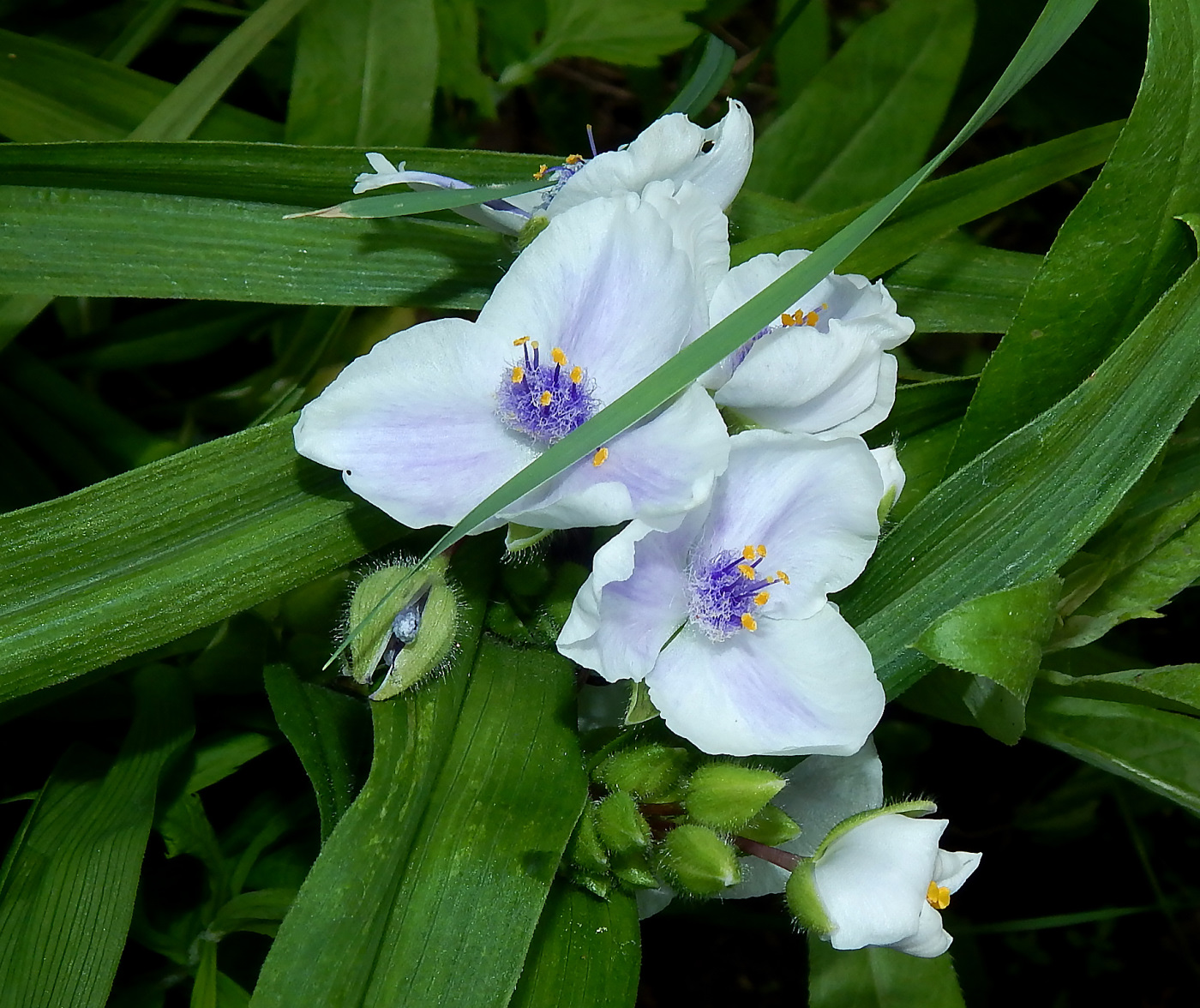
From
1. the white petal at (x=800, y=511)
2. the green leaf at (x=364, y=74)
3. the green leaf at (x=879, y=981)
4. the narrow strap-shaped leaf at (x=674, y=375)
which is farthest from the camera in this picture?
the green leaf at (x=364, y=74)

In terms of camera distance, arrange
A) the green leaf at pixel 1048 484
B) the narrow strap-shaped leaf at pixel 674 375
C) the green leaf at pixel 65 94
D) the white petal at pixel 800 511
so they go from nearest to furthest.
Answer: the narrow strap-shaped leaf at pixel 674 375 → the white petal at pixel 800 511 → the green leaf at pixel 1048 484 → the green leaf at pixel 65 94

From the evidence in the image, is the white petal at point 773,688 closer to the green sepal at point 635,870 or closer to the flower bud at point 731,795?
the flower bud at point 731,795

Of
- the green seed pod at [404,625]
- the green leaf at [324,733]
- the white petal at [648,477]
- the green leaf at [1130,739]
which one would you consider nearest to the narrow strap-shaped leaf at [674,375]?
the white petal at [648,477]

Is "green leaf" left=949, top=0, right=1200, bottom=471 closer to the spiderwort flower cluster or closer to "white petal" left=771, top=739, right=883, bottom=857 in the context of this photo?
the spiderwort flower cluster

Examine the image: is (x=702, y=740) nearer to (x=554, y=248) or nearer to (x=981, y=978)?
(x=554, y=248)

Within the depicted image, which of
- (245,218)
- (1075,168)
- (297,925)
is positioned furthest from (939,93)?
(297,925)

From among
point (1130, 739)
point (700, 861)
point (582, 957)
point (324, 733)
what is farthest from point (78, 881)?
point (1130, 739)

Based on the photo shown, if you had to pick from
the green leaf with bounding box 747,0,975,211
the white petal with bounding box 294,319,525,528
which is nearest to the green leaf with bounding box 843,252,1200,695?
the white petal with bounding box 294,319,525,528
